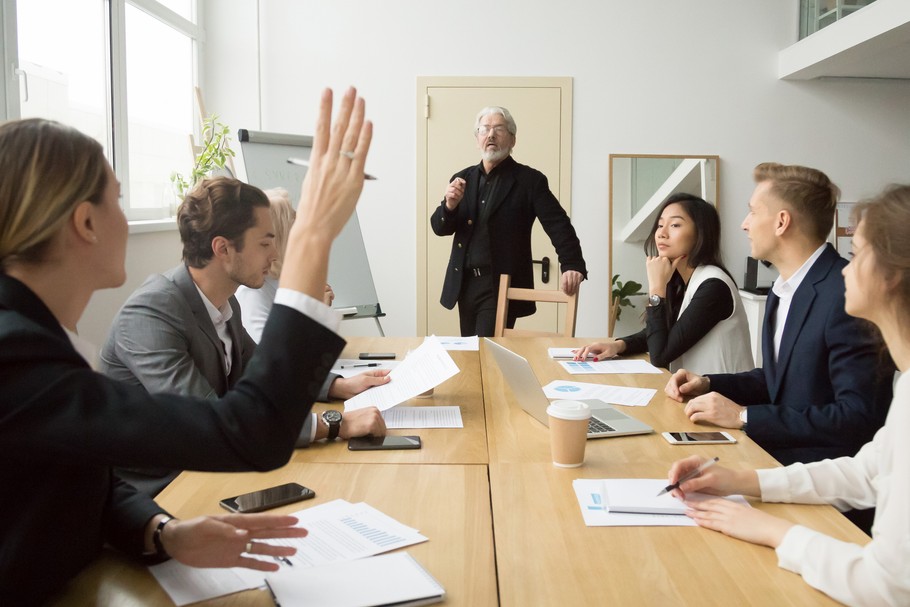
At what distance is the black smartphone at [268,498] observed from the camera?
4.51 ft

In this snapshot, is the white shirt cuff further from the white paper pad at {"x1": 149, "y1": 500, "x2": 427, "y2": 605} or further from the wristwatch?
the wristwatch

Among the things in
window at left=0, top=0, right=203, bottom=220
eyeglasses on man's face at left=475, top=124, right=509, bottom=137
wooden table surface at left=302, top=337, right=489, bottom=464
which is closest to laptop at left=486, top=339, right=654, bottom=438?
wooden table surface at left=302, top=337, right=489, bottom=464

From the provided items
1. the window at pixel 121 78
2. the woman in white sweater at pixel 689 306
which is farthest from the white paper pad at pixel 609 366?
the window at pixel 121 78

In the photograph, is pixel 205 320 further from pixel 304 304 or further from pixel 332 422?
pixel 304 304

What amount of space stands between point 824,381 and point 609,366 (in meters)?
0.81

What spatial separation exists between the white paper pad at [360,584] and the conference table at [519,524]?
0.03 m

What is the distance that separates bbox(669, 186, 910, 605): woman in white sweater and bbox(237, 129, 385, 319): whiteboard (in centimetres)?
348

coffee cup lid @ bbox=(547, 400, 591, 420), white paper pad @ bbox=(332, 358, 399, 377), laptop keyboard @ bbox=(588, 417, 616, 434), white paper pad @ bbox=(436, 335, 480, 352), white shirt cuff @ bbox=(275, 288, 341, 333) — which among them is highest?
white shirt cuff @ bbox=(275, 288, 341, 333)

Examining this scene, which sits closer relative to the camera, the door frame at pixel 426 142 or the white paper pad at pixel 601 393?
the white paper pad at pixel 601 393

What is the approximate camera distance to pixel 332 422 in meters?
1.80

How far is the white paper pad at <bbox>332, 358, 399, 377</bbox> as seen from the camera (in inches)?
99.1

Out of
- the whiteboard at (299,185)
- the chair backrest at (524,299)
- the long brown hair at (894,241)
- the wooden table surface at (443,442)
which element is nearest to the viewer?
the long brown hair at (894,241)

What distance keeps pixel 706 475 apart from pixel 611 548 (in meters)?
0.28

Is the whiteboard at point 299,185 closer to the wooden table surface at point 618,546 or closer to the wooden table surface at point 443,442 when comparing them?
the wooden table surface at point 443,442
